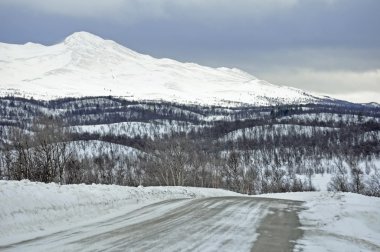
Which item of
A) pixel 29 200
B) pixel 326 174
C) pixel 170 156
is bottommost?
pixel 326 174

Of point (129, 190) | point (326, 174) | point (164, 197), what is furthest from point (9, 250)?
Result: point (326, 174)

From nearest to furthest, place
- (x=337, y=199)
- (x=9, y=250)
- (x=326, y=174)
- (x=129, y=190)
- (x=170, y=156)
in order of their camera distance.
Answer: (x=9, y=250) < (x=337, y=199) < (x=129, y=190) < (x=170, y=156) < (x=326, y=174)

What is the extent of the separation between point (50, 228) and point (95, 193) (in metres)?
5.66

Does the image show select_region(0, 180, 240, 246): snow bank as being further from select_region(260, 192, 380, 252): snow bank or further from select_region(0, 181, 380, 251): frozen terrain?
select_region(260, 192, 380, 252): snow bank

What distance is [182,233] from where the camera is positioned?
14094 mm

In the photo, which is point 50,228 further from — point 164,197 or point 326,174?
point 326,174

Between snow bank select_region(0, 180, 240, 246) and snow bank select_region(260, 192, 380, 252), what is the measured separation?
7585 mm

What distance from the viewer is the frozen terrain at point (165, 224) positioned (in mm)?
12547

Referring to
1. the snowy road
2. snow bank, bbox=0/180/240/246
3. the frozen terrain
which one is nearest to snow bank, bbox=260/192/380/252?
the frozen terrain

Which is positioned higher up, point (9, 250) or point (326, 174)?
point (9, 250)

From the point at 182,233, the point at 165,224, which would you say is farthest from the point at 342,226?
the point at 165,224

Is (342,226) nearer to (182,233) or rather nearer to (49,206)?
(182,233)

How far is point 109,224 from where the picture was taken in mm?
16406

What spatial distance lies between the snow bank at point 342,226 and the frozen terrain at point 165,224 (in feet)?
0.08
